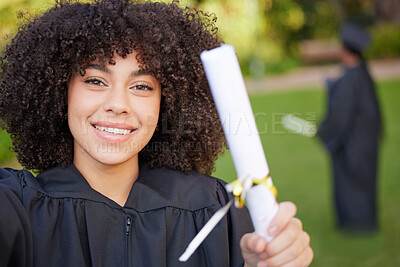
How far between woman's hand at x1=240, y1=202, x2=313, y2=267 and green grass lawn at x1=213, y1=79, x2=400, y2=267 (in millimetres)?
3680

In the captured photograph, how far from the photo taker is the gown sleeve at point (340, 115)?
5.68 meters

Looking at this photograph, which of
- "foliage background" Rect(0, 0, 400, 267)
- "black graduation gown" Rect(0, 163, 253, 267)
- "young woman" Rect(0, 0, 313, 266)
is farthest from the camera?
"foliage background" Rect(0, 0, 400, 267)

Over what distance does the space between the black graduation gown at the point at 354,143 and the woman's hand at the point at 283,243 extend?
14.4 feet

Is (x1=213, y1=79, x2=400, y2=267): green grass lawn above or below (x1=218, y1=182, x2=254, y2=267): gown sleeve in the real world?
below

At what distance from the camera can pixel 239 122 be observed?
1301mm

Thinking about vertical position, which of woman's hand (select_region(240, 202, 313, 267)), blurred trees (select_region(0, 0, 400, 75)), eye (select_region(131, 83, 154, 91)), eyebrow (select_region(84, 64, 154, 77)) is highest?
blurred trees (select_region(0, 0, 400, 75))

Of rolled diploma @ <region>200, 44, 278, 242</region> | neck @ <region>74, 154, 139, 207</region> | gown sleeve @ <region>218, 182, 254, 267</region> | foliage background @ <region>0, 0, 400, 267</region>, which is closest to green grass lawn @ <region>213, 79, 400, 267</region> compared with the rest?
foliage background @ <region>0, 0, 400, 267</region>

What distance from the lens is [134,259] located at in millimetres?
1979

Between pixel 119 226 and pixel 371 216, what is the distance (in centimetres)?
441

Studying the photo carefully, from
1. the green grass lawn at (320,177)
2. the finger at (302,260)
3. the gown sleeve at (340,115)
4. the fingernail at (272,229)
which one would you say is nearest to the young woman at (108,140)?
the finger at (302,260)

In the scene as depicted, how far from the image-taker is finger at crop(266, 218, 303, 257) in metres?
1.41

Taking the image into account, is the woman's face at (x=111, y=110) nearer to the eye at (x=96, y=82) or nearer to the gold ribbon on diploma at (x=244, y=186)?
the eye at (x=96, y=82)

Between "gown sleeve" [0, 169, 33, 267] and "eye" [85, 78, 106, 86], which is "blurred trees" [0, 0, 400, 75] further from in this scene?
"gown sleeve" [0, 169, 33, 267]

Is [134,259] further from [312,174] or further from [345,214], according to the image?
[312,174]
